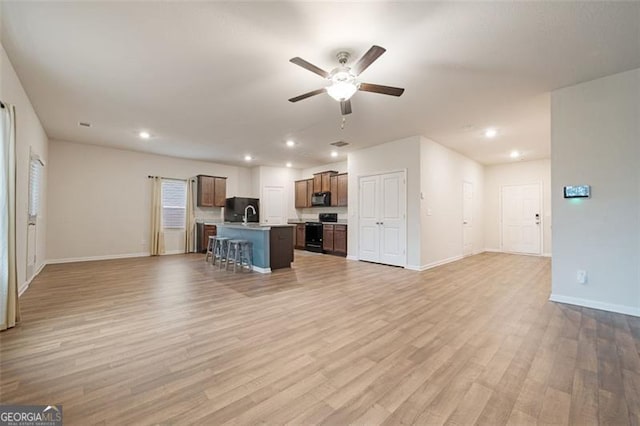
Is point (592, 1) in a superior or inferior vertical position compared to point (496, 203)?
superior

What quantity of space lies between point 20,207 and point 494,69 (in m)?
5.99

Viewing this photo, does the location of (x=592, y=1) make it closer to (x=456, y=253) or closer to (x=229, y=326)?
(x=229, y=326)

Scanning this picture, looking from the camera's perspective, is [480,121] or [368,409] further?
[480,121]

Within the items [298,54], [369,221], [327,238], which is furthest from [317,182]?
[298,54]

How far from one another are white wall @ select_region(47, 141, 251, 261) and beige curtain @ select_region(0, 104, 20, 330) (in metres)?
4.45

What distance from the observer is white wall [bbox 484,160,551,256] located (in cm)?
733

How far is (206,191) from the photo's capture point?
8.04 meters

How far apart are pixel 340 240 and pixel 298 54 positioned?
5227 millimetres

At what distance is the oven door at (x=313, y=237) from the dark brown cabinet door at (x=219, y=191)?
2.74 m

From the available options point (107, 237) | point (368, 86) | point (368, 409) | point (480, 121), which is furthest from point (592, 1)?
point (107, 237)

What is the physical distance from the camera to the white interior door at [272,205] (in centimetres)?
902

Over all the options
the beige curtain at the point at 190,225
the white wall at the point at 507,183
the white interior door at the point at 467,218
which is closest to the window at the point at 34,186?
the beige curtain at the point at 190,225

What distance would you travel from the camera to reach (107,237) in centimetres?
668

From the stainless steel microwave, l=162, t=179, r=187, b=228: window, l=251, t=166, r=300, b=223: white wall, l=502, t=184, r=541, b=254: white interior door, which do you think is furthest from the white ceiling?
l=251, t=166, r=300, b=223: white wall
